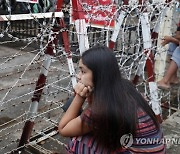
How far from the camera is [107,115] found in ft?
5.60

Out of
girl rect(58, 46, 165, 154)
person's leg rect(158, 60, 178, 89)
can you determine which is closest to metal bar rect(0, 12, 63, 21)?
girl rect(58, 46, 165, 154)

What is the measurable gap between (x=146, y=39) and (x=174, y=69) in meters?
1.21

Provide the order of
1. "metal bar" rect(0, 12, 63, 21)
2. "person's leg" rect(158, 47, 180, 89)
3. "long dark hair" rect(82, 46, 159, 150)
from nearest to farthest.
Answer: "long dark hair" rect(82, 46, 159, 150) → "metal bar" rect(0, 12, 63, 21) → "person's leg" rect(158, 47, 180, 89)

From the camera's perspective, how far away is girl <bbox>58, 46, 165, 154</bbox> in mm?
1732

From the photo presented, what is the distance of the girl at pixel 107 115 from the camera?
1732 mm

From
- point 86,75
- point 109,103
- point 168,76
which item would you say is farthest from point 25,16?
point 168,76

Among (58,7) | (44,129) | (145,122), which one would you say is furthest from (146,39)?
(145,122)

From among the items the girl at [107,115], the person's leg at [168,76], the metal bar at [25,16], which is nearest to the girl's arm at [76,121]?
the girl at [107,115]

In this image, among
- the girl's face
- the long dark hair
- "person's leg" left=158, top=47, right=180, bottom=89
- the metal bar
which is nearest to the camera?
the long dark hair

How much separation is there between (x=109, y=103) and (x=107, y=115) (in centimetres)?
7

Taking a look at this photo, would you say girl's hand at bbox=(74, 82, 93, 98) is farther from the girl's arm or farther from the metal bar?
the metal bar

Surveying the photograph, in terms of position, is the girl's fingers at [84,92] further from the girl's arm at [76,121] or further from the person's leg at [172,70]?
the person's leg at [172,70]

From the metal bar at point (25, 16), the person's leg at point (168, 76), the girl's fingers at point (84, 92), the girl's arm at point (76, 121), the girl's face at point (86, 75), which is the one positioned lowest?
the person's leg at point (168, 76)

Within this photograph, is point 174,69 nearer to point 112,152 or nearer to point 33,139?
point 33,139
